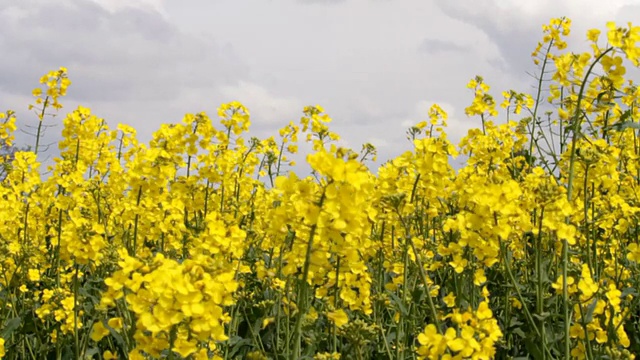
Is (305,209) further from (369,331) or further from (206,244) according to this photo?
(369,331)

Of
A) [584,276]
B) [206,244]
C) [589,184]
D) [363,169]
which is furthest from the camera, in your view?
[589,184]

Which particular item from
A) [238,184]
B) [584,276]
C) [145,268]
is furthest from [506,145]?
[145,268]

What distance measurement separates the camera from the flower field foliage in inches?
105

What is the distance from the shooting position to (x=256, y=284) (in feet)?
19.9

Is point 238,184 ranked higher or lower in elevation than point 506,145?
lower

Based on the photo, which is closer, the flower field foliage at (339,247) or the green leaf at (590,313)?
the flower field foliage at (339,247)

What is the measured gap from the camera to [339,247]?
2.80 m

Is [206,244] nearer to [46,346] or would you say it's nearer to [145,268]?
[145,268]

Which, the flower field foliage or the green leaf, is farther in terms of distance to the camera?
the green leaf

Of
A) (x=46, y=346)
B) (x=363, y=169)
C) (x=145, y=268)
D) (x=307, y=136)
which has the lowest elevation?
(x=46, y=346)

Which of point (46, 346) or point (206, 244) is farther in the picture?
point (46, 346)

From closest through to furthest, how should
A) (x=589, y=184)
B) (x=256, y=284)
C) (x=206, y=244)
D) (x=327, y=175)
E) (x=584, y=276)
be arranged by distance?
(x=327, y=175)
(x=206, y=244)
(x=584, y=276)
(x=589, y=184)
(x=256, y=284)

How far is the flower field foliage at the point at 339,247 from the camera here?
2.66 metres

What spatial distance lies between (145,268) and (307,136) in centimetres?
369
